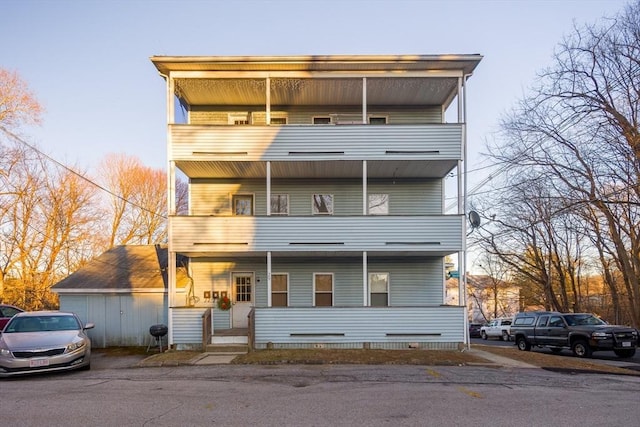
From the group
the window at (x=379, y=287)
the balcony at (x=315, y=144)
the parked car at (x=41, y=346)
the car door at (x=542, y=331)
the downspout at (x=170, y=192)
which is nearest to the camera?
the parked car at (x=41, y=346)

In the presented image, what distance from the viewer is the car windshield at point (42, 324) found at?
12.5m

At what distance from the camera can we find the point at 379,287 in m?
18.3

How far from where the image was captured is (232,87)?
17078mm

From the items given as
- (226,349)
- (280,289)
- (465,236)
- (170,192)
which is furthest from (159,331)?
(465,236)

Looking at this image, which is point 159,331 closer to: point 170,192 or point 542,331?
point 170,192

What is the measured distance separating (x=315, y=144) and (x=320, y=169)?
1287 millimetres

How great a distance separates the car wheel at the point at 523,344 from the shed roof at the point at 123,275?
13962 millimetres

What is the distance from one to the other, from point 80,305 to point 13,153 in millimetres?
16506

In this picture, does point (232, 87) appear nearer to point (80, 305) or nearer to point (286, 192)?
point (286, 192)

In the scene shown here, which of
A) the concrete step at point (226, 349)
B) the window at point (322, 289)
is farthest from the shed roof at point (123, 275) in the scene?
the window at point (322, 289)

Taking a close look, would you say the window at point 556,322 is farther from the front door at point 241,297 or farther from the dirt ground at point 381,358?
the front door at point 241,297

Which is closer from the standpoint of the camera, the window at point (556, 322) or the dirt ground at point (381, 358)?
the dirt ground at point (381, 358)

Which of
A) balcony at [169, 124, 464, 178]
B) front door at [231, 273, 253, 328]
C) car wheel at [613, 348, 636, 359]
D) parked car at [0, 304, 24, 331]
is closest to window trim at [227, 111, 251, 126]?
balcony at [169, 124, 464, 178]

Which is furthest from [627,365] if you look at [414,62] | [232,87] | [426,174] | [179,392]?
[232,87]
